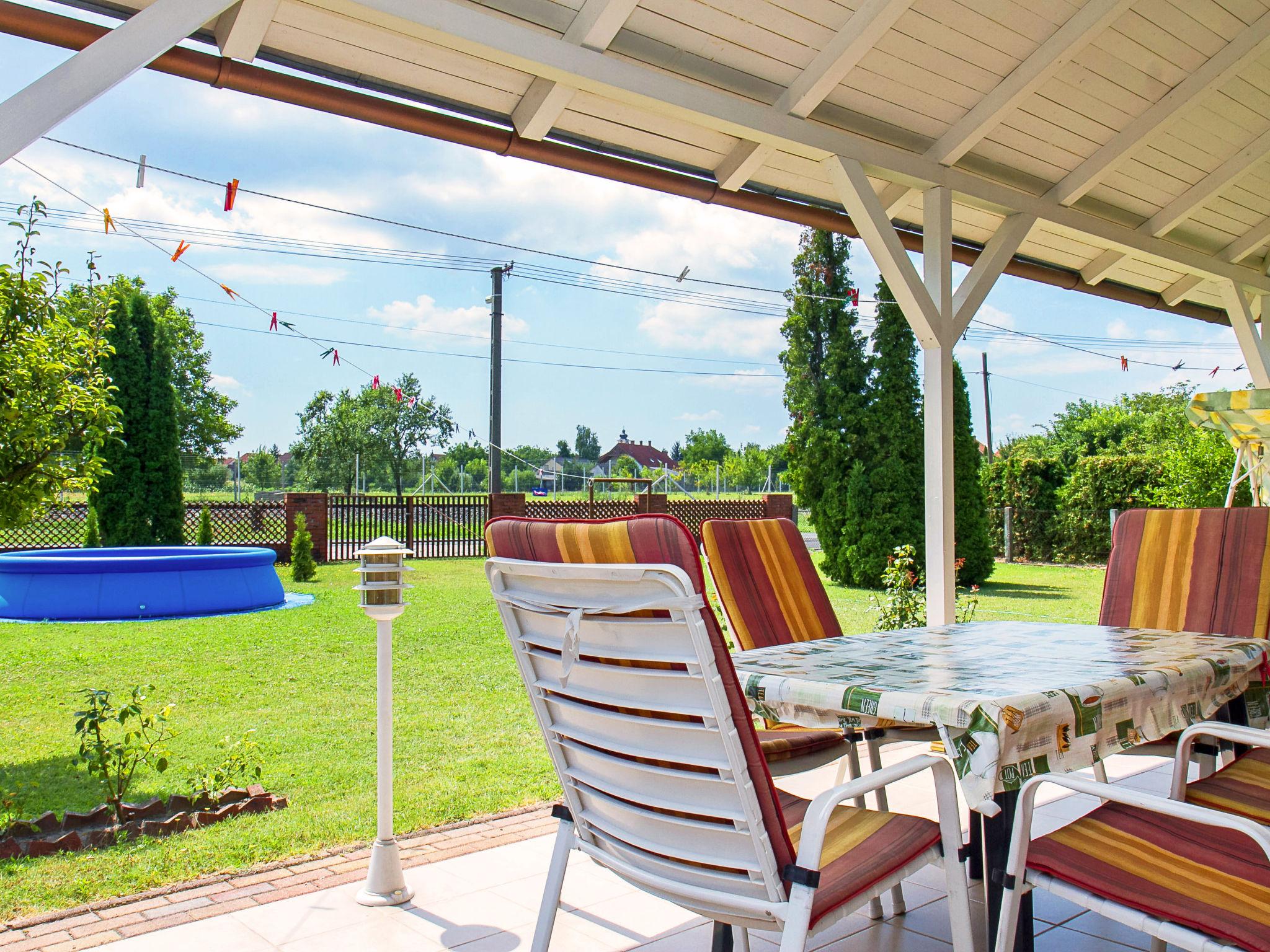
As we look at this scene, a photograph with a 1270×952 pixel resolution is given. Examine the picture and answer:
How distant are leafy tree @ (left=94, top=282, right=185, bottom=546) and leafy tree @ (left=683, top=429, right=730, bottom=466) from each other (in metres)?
30.4

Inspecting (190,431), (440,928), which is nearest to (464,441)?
(190,431)

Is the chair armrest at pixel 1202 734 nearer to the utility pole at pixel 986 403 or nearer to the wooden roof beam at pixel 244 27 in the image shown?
the wooden roof beam at pixel 244 27

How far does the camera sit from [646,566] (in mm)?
1118

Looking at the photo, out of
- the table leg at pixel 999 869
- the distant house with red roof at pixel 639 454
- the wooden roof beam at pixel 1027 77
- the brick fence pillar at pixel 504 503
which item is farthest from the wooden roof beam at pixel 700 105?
the distant house with red roof at pixel 639 454

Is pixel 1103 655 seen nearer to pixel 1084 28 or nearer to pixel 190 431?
pixel 1084 28

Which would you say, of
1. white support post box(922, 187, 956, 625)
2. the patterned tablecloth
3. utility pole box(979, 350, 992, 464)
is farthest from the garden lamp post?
utility pole box(979, 350, 992, 464)

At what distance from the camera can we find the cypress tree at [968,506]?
34.3 feet

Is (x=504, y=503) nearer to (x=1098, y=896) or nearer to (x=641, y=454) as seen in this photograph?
(x=1098, y=896)

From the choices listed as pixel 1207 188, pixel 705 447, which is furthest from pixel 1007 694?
pixel 705 447

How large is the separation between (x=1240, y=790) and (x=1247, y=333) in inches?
196

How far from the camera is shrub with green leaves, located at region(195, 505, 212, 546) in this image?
11.1 m

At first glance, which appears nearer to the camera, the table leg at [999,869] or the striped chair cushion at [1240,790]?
the table leg at [999,869]

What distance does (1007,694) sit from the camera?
4.63ft

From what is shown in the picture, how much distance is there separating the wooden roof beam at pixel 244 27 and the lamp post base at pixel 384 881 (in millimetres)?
2153
